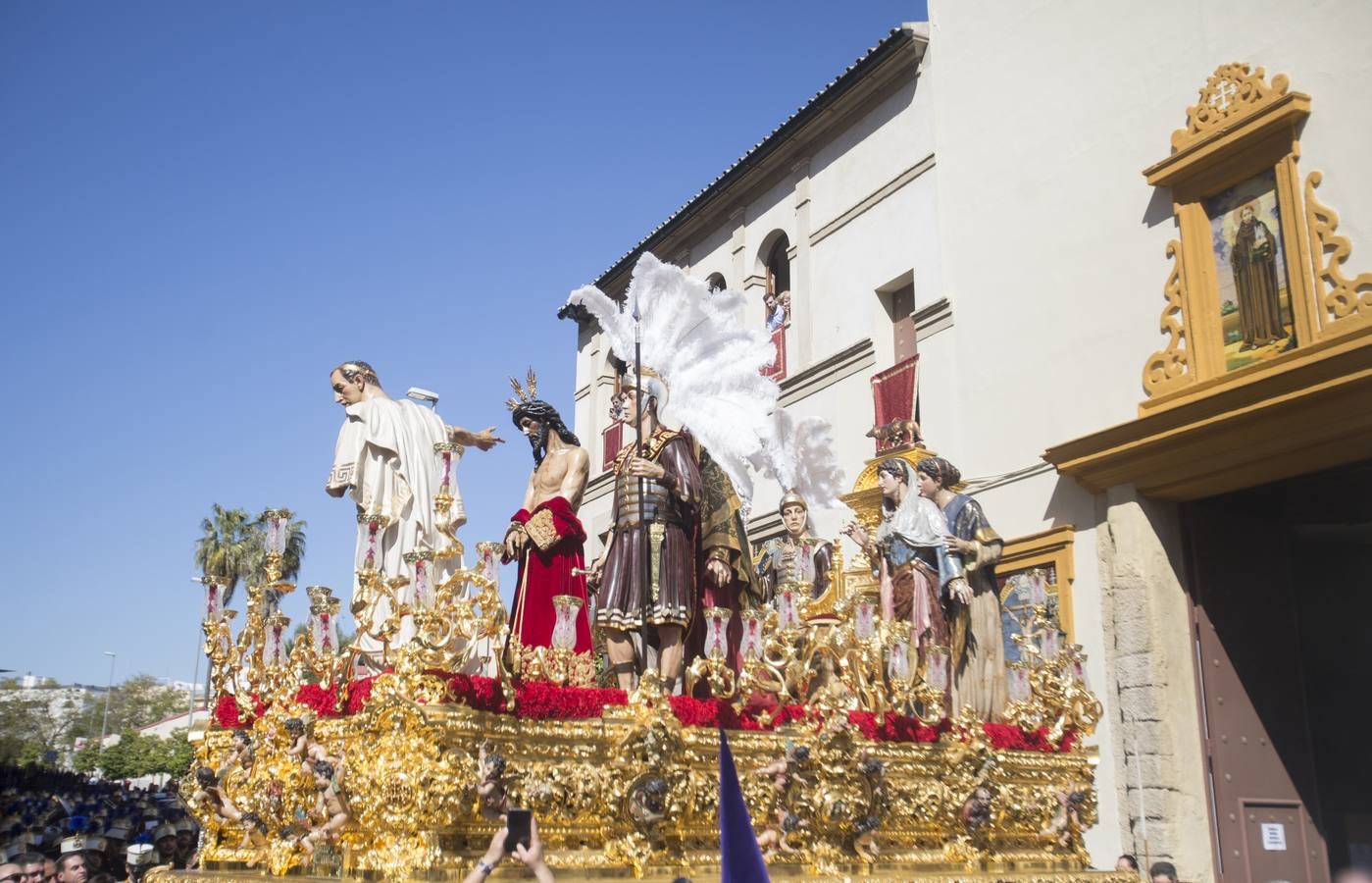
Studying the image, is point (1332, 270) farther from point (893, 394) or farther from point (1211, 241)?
point (893, 394)

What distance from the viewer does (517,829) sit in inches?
194

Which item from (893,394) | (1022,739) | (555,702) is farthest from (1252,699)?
(555,702)

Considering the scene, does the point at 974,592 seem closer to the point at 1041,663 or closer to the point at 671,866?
the point at 1041,663

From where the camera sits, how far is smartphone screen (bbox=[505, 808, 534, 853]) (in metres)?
4.90

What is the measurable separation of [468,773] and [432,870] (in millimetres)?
429

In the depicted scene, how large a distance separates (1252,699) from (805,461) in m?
5.43

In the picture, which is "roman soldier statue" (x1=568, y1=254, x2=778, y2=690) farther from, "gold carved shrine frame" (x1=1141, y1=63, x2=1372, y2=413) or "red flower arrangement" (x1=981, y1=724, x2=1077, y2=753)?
"gold carved shrine frame" (x1=1141, y1=63, x2=1372, y2=413)

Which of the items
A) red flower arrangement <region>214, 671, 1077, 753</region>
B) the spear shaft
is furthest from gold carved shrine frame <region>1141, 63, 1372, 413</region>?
the spear shaft

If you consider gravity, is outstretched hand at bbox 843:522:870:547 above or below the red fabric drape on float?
below

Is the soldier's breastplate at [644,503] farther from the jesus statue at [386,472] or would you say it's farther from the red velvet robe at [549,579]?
the jesus statue at [386,472]

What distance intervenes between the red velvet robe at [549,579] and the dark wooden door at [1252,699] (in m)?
6.61

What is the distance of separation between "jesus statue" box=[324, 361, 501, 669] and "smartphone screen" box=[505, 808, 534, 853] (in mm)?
3458

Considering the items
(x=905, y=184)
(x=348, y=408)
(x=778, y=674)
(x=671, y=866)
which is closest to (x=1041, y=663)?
(x=778, y=674)

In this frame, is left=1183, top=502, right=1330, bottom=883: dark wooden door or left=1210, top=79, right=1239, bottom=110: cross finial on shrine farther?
left=1210, top=79, right=1239, bottom=110: cross finial on shrine
